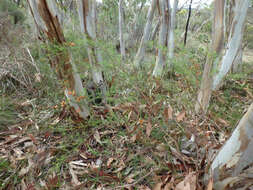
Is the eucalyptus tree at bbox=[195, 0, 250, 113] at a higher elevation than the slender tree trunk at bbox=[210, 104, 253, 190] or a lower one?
higher

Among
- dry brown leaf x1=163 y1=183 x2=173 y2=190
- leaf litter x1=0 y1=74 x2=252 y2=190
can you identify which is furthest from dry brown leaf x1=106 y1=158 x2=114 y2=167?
dry brown leaf x1=163 y1=183 x2=173 y2=190

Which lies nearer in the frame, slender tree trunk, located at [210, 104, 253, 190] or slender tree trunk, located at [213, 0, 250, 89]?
slender tree trunk, located at [210, 104, 253, 190]

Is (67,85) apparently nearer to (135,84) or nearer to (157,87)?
(135,84)

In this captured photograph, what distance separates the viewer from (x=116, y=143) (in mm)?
1447

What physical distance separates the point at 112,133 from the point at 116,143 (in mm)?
142

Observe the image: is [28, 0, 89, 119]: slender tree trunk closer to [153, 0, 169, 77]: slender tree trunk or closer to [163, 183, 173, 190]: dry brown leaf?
[163, 183, 173, 190]: dry brown leaf

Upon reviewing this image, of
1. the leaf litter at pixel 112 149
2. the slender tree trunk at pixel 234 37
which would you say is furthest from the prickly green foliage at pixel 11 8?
the slender tree trunk at pixel 234 37

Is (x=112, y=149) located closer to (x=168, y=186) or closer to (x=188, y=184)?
(x=168, y=186)

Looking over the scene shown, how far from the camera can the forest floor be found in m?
1.08

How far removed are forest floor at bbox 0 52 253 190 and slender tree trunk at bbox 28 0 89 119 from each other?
24 centimetres

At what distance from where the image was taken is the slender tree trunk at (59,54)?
3.71ft

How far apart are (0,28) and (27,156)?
2269 mm

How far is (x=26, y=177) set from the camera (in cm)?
116

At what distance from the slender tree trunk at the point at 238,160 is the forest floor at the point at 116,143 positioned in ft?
0.43
